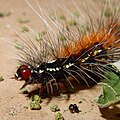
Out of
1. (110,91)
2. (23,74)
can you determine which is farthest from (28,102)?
(110,91)

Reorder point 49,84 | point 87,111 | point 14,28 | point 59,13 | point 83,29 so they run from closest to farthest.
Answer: point 87,111
point 49,84
point 83,29
point 14,28
point 59,13

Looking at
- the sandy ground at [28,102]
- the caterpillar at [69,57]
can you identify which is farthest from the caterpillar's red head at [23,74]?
the sandy ground at [28,102]

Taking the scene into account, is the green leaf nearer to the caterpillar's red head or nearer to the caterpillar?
the caterpillar

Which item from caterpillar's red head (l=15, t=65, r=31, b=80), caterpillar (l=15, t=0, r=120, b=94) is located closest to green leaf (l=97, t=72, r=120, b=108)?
caterpillar (l=15, t=0, r=120, b=94)

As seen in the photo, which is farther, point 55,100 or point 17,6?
point 17,6

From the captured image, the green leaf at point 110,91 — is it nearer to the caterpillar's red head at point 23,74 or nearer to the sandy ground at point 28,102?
the sandy ground at point 28,102

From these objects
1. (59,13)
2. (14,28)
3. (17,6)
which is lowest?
(14,28)

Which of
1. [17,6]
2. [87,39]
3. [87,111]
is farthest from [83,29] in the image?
[17,6]

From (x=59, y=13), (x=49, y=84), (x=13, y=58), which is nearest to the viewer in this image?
(x=49, y=84)

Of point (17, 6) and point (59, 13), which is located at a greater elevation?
point (17, 6)

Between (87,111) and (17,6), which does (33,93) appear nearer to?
(87,111)
